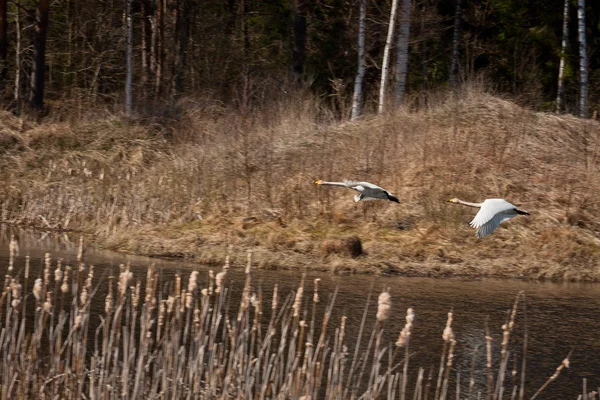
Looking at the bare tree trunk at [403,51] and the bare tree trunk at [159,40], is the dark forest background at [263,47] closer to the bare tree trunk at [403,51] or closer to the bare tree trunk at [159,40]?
the bare tree trunk at [159,40]

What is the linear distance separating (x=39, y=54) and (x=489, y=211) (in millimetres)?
15929

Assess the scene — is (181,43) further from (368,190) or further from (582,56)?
(368,190)

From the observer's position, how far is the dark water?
9156mm

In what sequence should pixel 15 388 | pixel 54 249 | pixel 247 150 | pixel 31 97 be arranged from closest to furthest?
pixel 15 388 < pixel 54 249 < pixel 247 150 < pixel 31 97

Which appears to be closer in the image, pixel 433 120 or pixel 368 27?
pixel 433 120

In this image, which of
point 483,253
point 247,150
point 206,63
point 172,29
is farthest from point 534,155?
point 172,29

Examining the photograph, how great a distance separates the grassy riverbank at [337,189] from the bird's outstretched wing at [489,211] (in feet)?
10.5

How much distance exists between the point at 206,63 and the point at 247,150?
43.9 ft

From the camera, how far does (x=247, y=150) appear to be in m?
17.6

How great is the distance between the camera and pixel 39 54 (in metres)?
24.2

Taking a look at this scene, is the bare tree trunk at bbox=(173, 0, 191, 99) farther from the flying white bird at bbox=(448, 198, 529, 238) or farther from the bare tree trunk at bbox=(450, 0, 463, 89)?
the flying white bird at bbox=(448, 198, 529, 238)

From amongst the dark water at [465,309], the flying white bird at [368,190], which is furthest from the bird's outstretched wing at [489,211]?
the flying white bird at [368,190]

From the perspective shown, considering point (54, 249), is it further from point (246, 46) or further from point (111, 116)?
point (246, 46)

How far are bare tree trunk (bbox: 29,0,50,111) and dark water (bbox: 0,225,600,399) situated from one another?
8.58 meters
